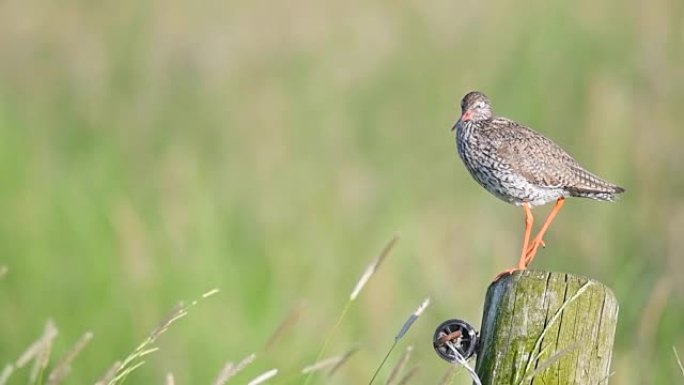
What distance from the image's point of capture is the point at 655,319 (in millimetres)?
7793

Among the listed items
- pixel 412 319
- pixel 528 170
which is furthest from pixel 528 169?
pixel 412 319

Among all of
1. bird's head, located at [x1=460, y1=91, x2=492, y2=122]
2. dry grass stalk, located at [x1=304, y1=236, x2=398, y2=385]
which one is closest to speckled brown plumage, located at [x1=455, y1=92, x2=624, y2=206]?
bird's head, located at [x1=460, y1=91, x2=492, y2=122]

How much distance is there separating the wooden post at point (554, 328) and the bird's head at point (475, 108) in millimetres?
2170

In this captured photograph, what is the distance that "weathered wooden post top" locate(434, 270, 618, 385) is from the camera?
13.0 ft

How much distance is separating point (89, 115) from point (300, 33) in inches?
89.1

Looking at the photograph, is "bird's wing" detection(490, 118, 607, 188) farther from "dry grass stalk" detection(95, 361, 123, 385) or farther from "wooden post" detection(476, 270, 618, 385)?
"dry grass stalk" detection(95, 361, 123, 385)

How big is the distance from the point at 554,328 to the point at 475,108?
228cm

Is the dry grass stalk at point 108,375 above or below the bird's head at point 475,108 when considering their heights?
below

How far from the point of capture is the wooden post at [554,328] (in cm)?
397

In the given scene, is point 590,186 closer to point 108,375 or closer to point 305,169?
→ point 108,375

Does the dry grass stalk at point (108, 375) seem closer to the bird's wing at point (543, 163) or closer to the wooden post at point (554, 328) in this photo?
the wooden post at point (554, 328)

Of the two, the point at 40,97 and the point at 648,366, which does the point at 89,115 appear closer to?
the point at 40,97

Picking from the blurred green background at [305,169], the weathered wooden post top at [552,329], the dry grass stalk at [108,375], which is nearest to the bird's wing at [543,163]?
the weathered wooden post top at [552,329]

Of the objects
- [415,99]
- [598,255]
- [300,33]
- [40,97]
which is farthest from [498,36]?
[40,97]
